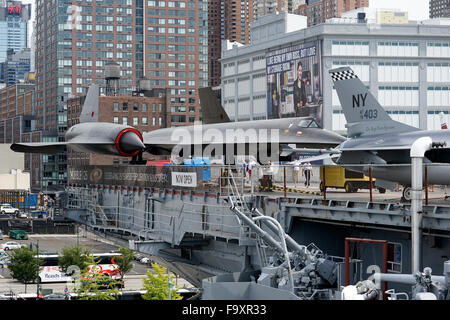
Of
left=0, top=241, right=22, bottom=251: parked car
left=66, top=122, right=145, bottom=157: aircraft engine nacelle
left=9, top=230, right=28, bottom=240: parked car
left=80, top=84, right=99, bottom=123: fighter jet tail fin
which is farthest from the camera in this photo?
left=9, top=230, right=28, bottom=240: parked car

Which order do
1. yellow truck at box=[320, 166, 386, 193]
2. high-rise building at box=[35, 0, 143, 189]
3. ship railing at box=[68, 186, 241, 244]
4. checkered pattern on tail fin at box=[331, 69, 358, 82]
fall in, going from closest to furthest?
yellow truck at box=[320, 166, 386, 193], ship railing at box=[68, 186, 241, 244], checkered pattern on tail fin at box=[331, 69, 358, 82], high-rise building at box=[35, 0, 143, 189]

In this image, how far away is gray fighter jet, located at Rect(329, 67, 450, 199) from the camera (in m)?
19.1

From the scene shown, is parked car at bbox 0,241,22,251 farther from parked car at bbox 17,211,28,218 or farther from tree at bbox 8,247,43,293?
parked car at bbox 17,211,28,218

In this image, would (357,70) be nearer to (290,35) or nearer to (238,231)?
→ (290,35)

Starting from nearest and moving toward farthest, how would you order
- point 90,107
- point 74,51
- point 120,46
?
1. point 90,107
2. point 74,51
3. point 120,46

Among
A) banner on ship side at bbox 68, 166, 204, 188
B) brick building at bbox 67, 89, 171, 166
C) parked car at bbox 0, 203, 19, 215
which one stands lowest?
parked car at bbox 0, 203, 19, 215

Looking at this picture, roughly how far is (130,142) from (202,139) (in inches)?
242

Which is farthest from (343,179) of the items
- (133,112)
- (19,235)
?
(133,112)

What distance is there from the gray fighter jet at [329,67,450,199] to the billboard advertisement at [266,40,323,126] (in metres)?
72.5

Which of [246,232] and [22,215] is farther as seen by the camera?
[22,215]

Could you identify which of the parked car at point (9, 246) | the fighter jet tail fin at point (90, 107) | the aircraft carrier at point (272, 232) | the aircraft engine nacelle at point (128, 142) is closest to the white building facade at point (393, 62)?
the parked car at point (9, 246)

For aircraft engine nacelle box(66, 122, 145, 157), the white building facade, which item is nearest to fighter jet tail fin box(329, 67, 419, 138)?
aircraft engine nacelle box(66, 122, 145, 157)

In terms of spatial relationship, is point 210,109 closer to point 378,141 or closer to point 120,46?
point 378,141

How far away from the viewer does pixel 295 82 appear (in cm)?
10962
